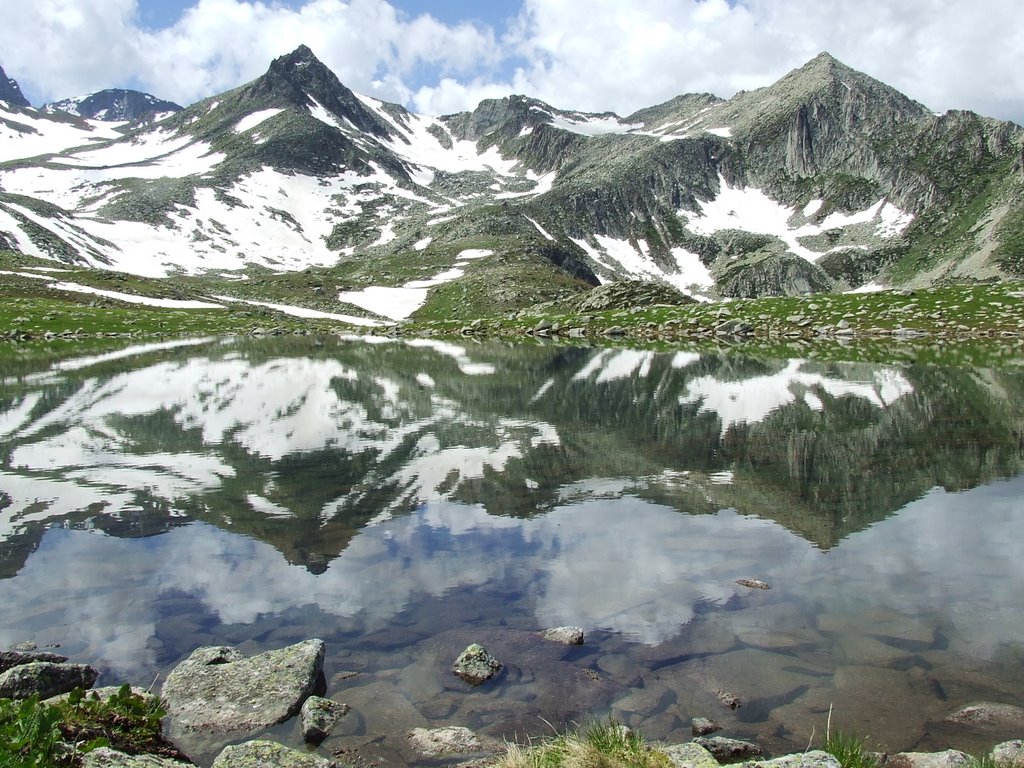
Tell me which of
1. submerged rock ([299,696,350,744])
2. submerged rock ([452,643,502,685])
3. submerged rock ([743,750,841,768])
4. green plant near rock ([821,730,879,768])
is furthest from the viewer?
submerged rock ([452,643,502,685])

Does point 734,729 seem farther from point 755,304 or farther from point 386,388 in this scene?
point 755,304

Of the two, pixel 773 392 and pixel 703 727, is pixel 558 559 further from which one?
Answer: pixel 773 392

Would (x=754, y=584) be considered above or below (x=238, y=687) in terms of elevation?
above

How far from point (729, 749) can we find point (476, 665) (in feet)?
11.2

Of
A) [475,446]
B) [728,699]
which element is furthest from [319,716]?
[475,446]

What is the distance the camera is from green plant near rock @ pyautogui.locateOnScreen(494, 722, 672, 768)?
6.64m

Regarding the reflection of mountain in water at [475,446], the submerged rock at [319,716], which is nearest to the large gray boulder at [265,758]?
the submerged rock at [319,716]

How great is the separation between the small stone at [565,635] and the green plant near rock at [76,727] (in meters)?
5.08

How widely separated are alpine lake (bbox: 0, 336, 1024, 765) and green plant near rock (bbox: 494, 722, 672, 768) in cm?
119

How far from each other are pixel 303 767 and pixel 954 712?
24.8ft

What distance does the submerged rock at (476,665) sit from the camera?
9.32 metres

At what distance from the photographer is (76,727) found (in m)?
7.51

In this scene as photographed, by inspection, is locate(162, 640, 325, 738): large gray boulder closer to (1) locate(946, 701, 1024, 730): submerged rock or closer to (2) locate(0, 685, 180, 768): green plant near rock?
(2) locate(0, 685, 180, 768): green plant near rock

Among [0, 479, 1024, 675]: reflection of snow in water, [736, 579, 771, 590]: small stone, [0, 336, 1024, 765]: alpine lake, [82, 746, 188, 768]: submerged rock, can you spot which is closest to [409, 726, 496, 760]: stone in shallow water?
[0, 336, 1024, 765]: alpine lake
